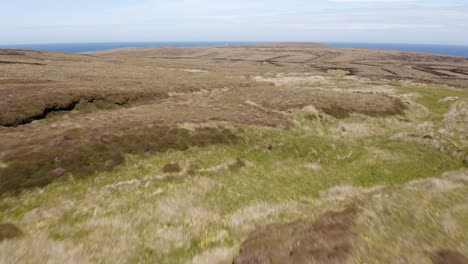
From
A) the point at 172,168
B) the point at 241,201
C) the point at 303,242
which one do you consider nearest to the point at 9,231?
the point at 172,168

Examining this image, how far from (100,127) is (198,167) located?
12.6 m

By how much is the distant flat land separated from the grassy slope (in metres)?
0.10

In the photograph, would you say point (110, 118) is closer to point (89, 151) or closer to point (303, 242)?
point (89, 151)

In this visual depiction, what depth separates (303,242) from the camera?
1202 centimetres

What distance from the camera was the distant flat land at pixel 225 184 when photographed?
42.7ft

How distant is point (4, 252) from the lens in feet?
43.3

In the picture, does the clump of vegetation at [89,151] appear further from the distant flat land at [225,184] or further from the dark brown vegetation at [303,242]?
the dark brown vegetation at [303,242]

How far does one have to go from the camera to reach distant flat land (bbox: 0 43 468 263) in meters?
13.0

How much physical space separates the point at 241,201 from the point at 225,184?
274 centimetres

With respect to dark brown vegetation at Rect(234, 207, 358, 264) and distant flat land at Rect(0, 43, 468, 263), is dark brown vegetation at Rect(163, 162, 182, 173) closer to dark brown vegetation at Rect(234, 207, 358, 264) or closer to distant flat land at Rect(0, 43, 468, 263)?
distant flat land at Rect(0, 43, 468, 263)

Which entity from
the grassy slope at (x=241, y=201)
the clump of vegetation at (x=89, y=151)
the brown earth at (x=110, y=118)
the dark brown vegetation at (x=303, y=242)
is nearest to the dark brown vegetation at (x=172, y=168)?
the grassy slope at (x=241, y=201)

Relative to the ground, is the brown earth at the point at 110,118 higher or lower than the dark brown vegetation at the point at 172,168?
higher

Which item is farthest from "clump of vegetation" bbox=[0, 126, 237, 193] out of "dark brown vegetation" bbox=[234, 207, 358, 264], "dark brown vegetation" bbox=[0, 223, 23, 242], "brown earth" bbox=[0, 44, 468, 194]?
"dark brown vegetation" bbox=[234, 207, 358, 264]

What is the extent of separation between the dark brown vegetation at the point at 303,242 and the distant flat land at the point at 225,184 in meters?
0.08
